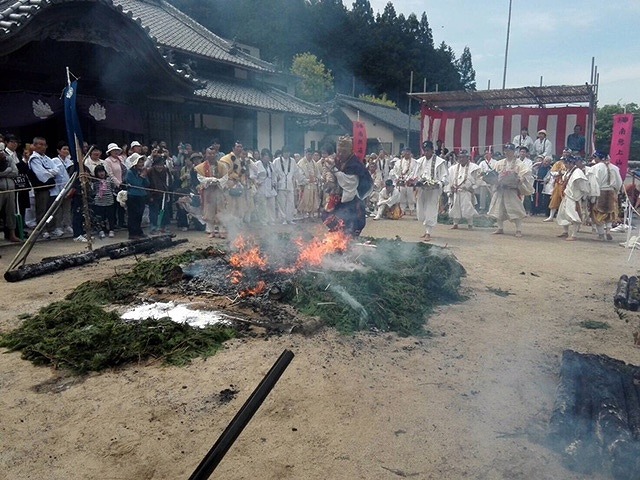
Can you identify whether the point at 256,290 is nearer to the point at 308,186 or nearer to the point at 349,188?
the point at 349,188

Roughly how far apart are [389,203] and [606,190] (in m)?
6.04

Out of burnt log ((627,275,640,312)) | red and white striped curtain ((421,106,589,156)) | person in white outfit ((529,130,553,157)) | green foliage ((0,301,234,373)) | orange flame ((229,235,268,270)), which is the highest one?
red and white striped curtain ((421,106,589,156))

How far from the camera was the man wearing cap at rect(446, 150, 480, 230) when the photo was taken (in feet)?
40.9

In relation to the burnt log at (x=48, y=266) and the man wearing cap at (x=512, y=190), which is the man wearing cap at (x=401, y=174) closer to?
the man wearing cap at (x=512, y=190)

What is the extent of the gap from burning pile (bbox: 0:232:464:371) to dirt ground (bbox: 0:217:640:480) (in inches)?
8.9

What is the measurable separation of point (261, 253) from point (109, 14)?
7.27m

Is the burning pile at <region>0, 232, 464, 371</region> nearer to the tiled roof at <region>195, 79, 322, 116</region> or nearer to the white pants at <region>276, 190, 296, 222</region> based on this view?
the white pants at <region>276, 190, 296, 222</region>

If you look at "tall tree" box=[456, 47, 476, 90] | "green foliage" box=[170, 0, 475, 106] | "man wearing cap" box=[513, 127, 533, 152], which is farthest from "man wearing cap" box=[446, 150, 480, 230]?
"tall tree" box=[456, 47, 476, 90]

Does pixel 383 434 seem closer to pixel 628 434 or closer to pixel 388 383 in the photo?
pixel 388 383

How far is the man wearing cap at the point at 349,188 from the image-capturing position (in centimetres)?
764

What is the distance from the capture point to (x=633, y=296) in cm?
602

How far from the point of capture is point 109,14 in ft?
34.3

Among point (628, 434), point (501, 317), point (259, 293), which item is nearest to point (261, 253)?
point (259, 293)

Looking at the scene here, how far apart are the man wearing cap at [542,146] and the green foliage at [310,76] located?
1226 cm
